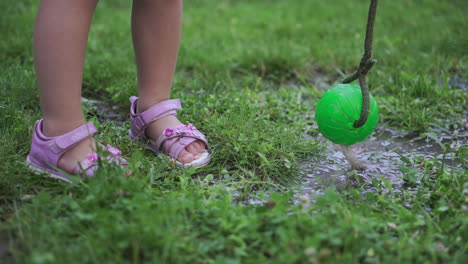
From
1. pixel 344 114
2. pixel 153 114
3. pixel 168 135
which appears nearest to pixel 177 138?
pixel 168 135

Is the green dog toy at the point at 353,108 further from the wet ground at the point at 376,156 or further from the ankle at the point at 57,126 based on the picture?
the ankle at the point at 57,126

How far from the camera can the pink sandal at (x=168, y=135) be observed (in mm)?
1892

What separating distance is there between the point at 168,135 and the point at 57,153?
494 mm

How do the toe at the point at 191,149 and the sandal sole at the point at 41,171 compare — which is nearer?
the sandal sole at the point at 41,171

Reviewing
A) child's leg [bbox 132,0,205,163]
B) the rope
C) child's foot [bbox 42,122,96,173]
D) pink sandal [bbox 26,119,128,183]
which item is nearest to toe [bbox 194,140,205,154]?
child's leg [bbox 132,0,205,163]

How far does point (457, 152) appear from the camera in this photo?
2.01 metres

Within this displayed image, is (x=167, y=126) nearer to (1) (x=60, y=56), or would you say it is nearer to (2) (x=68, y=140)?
(2) (x=68, y=140)

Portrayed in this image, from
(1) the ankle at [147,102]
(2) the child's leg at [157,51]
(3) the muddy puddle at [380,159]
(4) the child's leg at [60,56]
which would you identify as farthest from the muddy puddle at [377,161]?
(4) the child's leg at [60,56]

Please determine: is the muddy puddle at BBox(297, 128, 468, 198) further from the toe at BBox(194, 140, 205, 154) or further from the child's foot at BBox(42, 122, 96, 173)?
the child's foot at BBox(42, 122, 96, 173)

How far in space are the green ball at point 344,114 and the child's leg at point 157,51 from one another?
0.61 meters

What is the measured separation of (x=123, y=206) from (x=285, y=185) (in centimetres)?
73

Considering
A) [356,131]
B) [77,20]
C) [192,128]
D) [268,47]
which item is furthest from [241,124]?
[268,47]

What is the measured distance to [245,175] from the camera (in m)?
1.87

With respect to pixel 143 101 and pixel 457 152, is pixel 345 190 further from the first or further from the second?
pixel 143 101
